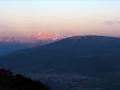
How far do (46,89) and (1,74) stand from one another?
8.90m

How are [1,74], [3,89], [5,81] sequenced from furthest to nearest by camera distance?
[1,74] → [5,81] → [3,89]

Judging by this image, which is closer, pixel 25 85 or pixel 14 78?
pixel 25 85

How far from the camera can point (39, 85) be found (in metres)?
45.1

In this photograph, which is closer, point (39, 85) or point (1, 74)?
point (39, 85)

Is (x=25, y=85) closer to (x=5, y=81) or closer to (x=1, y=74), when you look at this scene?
(x=5, y=81)

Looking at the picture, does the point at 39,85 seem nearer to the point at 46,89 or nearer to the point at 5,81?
the point at 46,89

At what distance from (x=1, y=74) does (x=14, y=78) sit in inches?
128

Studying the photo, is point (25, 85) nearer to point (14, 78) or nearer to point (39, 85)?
point (39, 85)

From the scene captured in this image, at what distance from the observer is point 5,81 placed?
46.9 meters

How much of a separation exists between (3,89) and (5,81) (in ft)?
12.0

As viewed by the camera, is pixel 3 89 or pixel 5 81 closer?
pixel 3 89

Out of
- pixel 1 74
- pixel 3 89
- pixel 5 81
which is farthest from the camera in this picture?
pixel 1 74

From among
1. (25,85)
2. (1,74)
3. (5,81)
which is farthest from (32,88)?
(1,74)

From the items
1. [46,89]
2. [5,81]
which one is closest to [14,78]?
[5,81]
